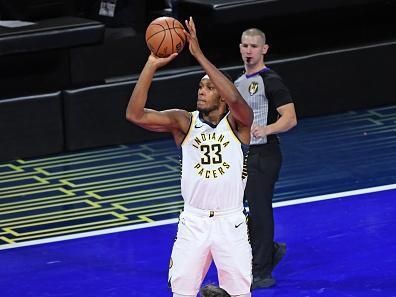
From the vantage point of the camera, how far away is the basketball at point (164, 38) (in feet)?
28.7

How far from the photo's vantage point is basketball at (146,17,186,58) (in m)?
8.75

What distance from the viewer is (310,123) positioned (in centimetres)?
1595

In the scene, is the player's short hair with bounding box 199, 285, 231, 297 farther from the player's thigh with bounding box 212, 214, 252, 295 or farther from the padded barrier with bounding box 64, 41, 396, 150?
the padded barrier with bounding box 64, 41, 396, 150

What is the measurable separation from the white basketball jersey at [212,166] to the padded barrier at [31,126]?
19.2ft

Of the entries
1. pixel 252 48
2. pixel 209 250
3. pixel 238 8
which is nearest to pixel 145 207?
pixel 252 48

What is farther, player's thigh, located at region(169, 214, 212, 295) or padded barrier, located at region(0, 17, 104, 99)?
padded barrier, located at region(0, 17, 104, 99)

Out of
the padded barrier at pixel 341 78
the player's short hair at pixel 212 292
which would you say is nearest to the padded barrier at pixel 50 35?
the padded barrier at pixel 341 78

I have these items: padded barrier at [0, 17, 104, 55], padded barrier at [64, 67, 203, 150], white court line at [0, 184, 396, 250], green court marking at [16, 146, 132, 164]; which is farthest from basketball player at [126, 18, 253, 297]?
padded barrier at [64, 67, 203, 150]

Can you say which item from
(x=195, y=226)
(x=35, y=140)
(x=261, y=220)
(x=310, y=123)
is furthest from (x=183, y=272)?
(x=310, y=123)

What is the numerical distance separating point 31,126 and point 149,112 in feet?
19.6

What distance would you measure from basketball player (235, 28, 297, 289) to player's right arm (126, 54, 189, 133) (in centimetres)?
153

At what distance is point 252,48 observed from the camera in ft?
34.4

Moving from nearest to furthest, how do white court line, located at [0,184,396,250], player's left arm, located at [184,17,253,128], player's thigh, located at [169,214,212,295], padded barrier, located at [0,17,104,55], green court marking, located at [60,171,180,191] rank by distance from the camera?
1. player's left arm, located at [184,17,253,128]
2. player's thigh, located at [169,214,212,295]
3. white court line, located at [0,184,396,250]
4. green court marking, located at [60,171,180,191]
5. padded barrier, located at [0,17,104,55]

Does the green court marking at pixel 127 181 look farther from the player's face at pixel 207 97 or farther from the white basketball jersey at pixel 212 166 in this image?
the player's face at pixel 207 97
